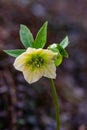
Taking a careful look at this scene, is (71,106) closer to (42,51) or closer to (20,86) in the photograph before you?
(20,86)

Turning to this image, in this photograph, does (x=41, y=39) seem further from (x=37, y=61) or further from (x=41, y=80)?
(x=41, y=80)

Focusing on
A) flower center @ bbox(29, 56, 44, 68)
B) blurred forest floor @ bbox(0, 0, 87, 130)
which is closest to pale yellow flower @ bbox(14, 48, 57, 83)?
flower center @ bbox(29, 56, 44, 68)

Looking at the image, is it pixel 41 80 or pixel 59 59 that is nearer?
pixel 59 59

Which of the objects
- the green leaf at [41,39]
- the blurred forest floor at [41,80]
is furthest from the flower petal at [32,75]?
the blurred forest floor at [41,80]

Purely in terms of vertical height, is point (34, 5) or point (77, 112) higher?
point (34, 5)

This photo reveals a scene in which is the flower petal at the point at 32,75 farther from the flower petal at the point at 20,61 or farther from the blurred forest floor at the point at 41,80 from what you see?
the blurred forest floor at the point at 41,80

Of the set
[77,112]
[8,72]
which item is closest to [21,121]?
[8,72]

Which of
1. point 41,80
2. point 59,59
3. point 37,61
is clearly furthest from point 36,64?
point 41,80
